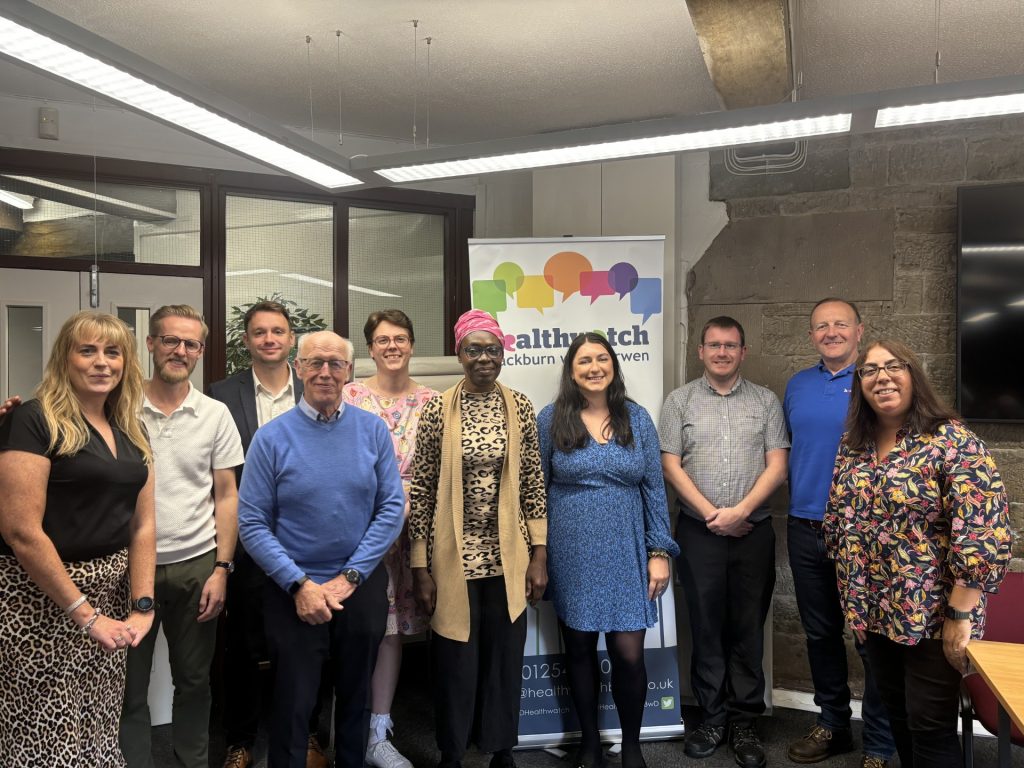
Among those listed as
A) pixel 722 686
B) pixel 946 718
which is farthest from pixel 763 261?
pixel 946 718

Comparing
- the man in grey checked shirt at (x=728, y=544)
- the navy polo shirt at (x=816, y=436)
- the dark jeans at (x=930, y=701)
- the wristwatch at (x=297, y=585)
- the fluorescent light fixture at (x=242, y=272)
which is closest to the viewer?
the dark jeans at (x=930, y=701)

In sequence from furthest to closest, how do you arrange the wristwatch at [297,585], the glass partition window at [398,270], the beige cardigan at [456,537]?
the glass partition window at [398,270] → the beige cardigan at [456,537] → the wristwatch at [297,585]

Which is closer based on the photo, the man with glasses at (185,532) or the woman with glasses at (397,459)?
the man with glasses at (185,532)

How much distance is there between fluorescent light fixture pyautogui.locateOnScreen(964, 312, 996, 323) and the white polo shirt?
3174 mm

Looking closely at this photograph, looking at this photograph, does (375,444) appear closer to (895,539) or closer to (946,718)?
(895,539)

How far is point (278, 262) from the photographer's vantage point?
4441 mm

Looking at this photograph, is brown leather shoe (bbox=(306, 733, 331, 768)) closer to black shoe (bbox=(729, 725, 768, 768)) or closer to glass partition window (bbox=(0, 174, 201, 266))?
black shoe (bbox=(729, 725, 768, 768))

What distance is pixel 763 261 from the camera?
386 cm

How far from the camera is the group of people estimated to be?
82.7 inches

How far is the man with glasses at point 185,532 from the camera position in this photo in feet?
8.33

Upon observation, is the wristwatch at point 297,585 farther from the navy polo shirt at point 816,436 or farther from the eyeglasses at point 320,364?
the navy polo shirt at point 816,436

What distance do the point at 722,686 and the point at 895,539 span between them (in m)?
1.30

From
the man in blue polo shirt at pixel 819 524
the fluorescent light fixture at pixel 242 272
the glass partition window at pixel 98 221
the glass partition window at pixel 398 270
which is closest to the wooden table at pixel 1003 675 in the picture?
the man in blue polo shirt at pixel 819 524

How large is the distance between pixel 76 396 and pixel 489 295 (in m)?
1.94
